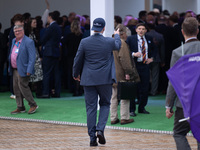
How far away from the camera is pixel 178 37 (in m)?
11.7

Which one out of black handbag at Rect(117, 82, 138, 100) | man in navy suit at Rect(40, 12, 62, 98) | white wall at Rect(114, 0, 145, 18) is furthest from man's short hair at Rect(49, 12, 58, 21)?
white wall at Rect(114, 0, 145, 18)

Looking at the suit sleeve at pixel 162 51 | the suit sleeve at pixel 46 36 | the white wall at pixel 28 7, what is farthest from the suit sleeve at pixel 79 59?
the white wall at pixel 28 7

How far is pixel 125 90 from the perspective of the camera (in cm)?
779

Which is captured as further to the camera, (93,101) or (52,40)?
(52,40)

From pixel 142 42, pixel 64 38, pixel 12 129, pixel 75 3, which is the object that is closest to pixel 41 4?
pixel 75 3

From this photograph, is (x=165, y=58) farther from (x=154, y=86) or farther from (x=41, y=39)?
(x=41, y=39)

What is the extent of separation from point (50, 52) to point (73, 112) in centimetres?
236

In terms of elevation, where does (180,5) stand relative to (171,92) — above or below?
above

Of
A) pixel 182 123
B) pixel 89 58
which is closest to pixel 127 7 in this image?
pixel 89 58

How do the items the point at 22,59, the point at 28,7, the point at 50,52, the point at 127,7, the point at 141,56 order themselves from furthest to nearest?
the point at 127,7 < the point at 28,7 < the point at 50,52 < the point at 22,59 < the point at 141,56

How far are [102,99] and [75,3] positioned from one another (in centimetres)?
977

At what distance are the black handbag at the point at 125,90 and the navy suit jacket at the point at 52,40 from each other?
148 inches

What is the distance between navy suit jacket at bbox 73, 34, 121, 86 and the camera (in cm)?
627

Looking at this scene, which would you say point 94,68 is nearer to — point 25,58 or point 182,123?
point 182,123
